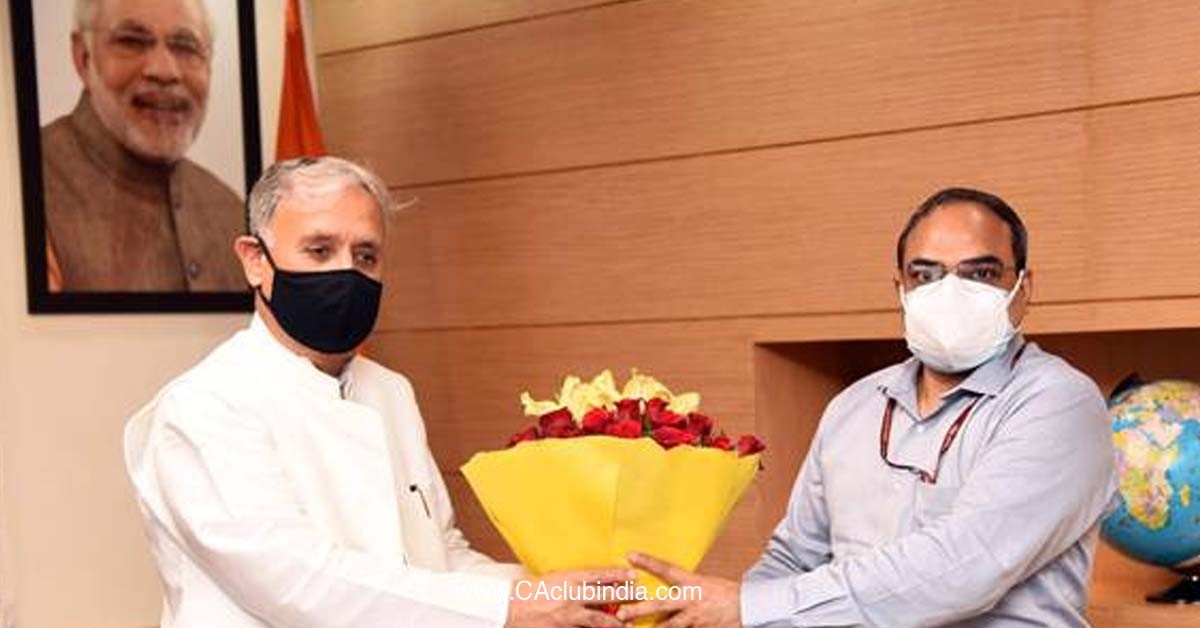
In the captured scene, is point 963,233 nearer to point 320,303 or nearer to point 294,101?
point 320,303

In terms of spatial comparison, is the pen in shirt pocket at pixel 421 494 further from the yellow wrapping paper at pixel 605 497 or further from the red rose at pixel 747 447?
the red rose at pixel 747 447

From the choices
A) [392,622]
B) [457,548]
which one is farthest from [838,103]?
[392,622]

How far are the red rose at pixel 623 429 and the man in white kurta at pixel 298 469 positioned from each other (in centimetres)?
22

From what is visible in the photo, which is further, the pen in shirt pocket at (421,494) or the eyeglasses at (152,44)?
the eyeglasses at (152,44)

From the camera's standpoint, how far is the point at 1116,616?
322 cm

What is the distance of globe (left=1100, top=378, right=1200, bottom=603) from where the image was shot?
3.08 m

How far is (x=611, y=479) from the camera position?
216 centimetres

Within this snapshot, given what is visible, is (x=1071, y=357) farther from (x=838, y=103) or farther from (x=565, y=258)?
(x=565, y=258)

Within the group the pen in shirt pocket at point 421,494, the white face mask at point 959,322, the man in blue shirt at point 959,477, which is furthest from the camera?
the pen in shirt pocket at point 421,494

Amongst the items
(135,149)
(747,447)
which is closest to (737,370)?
(747,447)

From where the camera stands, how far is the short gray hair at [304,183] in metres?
2.42

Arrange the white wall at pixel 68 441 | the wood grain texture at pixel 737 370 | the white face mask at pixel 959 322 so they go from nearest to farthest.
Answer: the white face mask at pixel 959 322 < the wood grain texture at pixel 737 370 < the white wall at pixel 68 441

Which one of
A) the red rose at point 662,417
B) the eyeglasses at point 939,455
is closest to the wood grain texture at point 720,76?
the eyeglasses at point 939,455

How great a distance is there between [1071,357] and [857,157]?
2.31 feet
